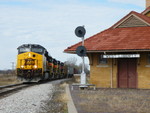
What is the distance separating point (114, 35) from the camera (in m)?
Result: 21.2

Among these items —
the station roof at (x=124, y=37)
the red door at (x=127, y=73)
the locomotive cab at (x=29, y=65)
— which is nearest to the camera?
the station roof at (x=124, y=37)

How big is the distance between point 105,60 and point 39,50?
32.9 feet

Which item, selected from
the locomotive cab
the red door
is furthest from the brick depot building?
the locomotive cab

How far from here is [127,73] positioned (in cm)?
2022

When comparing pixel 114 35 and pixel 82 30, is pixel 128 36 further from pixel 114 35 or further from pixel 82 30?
pixel 82 30

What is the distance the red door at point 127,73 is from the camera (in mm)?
20031

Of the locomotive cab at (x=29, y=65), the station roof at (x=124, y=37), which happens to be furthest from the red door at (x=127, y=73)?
the locomotive cab at (x=29, y=65)

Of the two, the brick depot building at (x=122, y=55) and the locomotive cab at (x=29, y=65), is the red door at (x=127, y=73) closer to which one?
the brick depot building at (x=122, y=55)

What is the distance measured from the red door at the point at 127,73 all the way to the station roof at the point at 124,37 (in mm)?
1428

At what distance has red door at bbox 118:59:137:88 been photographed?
20.0m

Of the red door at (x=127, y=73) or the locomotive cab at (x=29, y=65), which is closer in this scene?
the red door at (x=127, y=73)

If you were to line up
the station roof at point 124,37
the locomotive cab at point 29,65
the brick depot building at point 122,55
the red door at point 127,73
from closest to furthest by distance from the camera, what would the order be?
the station roof at point 124,37, the brick depot building at point 122,55, the red door at point 127,73, the locomotive cab at point 29,65

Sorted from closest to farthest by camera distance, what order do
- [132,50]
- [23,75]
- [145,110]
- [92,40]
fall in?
[145,110], [132,50], [92,40], [23,75]

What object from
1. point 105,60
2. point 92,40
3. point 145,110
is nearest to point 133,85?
point 105,60
